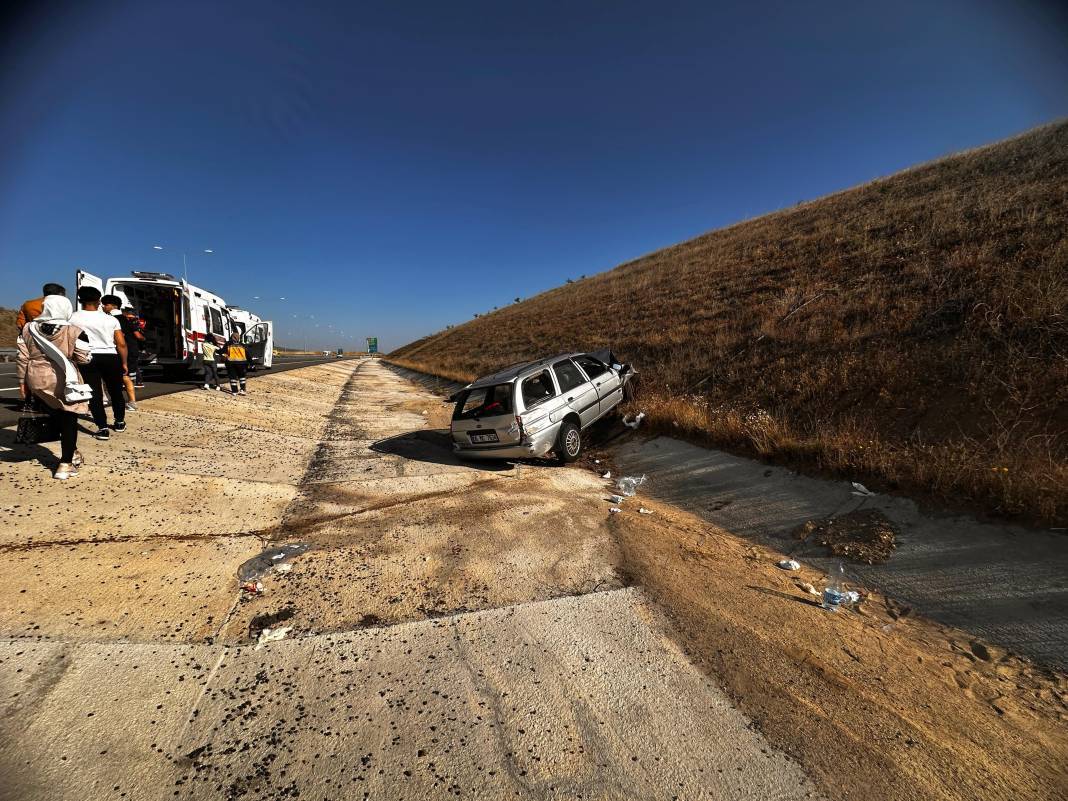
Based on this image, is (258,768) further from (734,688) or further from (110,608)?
(734,688)

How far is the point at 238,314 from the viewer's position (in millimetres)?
16938

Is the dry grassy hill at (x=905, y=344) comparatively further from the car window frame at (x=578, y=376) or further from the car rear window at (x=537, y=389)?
the car rear window at (x=537, y=389)

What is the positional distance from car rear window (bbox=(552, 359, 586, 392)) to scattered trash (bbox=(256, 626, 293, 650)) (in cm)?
475

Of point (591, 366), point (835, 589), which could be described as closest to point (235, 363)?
point (591, 366)

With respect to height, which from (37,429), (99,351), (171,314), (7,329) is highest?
(7,329)

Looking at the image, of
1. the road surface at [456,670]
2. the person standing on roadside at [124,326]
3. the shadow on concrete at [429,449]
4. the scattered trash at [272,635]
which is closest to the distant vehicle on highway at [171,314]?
the person standing on roadside at [124,326]

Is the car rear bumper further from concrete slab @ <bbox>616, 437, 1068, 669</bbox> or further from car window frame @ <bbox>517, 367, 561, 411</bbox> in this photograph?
concrete slab @ <bbox>616, 437, 1068, 669</bbox>

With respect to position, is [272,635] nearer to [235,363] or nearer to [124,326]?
[124,326]

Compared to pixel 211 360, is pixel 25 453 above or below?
below

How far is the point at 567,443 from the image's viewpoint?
21.0ft

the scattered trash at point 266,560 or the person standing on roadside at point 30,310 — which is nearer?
the scattered trash at point 266,560

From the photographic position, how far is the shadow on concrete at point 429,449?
21.4 ft

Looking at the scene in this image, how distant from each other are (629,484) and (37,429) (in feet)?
21.1

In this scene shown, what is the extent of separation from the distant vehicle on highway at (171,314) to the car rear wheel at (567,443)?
8993 millimetres
